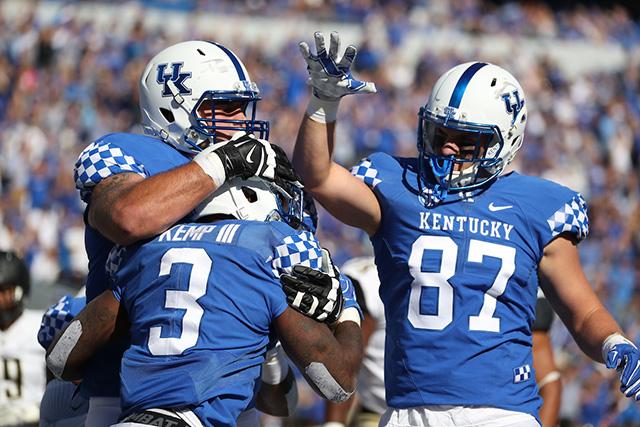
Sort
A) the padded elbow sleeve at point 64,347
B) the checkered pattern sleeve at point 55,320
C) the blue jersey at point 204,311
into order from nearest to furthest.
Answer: the blue jersey at point 204,311 → the padded elbow sleeve at point 64,347 → the checkered pattern sleeve at point 55,320

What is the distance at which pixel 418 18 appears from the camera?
1875cm

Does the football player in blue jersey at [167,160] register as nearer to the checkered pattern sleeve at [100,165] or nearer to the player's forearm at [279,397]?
the checkered pattern sleeve at [100,165]

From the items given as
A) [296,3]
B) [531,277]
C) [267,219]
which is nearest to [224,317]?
[267,219]

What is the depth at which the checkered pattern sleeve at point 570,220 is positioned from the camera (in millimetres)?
4070

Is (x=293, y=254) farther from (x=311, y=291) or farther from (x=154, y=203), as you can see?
(x=154, y=203)

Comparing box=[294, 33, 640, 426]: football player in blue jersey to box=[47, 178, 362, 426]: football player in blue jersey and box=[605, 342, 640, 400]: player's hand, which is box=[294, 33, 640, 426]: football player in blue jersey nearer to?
box=[605, 342, 640, 400]: player's hand

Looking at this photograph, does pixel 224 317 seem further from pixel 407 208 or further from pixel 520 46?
pixel 520 46

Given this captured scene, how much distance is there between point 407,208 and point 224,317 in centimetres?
101

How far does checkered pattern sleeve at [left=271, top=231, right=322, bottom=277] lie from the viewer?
3.36 m

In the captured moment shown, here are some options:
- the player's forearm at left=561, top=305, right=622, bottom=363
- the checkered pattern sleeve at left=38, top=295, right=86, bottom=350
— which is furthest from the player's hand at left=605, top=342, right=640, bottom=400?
the checkered pattern sleeve at left=38, top=295, right=86, bottom=350

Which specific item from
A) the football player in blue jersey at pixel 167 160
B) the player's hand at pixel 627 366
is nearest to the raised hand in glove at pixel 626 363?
the player's hand at pixel 627 366

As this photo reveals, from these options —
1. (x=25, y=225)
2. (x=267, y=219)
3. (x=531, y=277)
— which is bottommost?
(x=25, y=225)

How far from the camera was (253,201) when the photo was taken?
353cm

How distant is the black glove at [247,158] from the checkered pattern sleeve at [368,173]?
767mm
